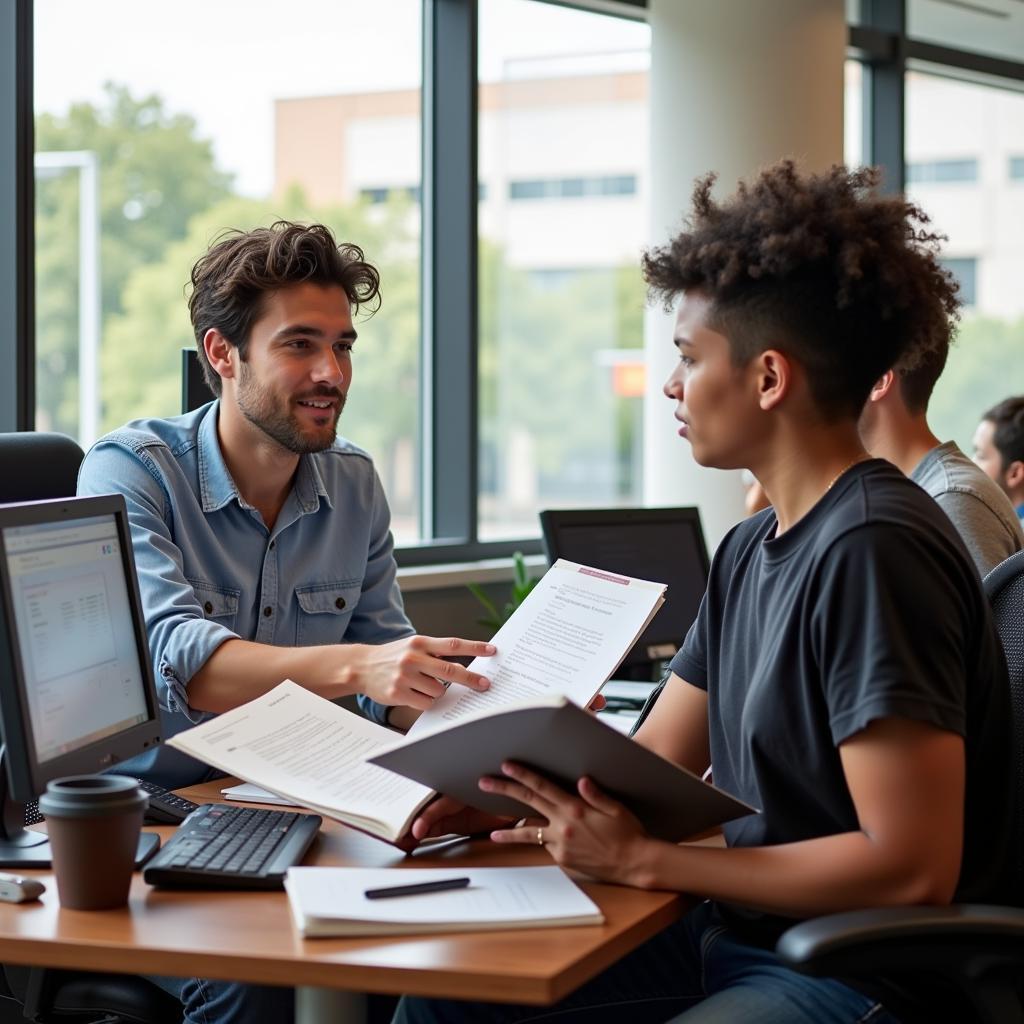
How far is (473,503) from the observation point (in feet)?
14.1

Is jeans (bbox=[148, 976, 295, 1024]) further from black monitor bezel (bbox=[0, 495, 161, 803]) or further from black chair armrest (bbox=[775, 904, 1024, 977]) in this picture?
black chair armrest (bbox=[775, 904, 1024, 977])

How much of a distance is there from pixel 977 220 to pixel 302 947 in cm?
581

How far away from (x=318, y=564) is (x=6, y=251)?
4.36 ft

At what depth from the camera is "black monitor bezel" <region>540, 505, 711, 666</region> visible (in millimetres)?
2928

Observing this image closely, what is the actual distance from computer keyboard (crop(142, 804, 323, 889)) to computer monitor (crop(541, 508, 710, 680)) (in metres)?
1.41

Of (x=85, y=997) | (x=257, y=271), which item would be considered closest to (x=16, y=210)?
(x=257, y=271)

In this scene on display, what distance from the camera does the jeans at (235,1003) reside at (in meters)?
1.62

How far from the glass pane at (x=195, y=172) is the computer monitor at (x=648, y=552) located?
48 centimetres

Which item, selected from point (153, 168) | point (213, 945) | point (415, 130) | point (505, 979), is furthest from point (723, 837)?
point (415, 130)

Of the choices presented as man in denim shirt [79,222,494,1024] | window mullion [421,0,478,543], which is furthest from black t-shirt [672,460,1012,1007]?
window mullion [421,0,478,543]

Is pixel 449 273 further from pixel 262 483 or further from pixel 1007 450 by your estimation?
pixel 262 483

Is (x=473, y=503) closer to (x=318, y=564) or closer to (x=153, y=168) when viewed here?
(x=153, y=168)

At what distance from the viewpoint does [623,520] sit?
308 centimetres

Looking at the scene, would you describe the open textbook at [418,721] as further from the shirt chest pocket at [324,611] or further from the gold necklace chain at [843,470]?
the shirt chest pocket at [324,611]
